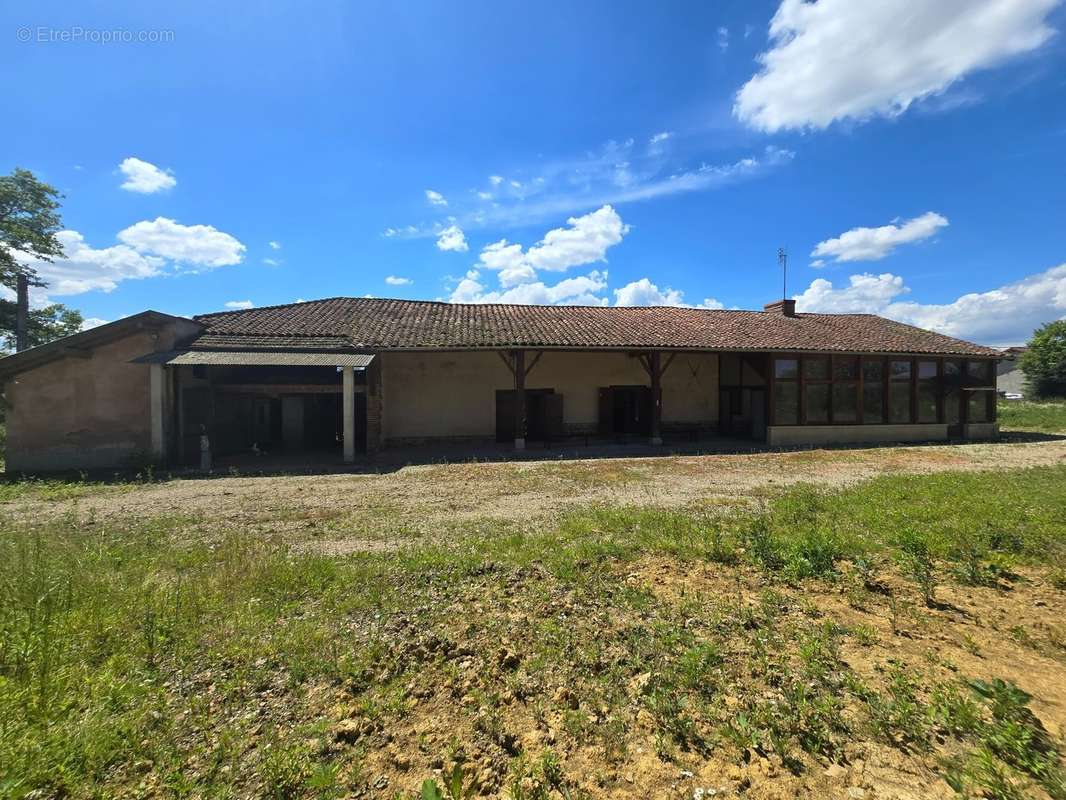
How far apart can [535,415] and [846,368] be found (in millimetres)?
10853

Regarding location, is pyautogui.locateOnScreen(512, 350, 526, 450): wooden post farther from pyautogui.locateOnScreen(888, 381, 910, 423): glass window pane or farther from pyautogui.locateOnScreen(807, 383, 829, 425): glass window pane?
pyautogui.locateOnScreen(888, 381, 910, 423): glass window pane

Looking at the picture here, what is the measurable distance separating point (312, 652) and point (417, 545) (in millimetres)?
2217

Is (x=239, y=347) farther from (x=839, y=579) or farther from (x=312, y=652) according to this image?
(x=839, y=579)

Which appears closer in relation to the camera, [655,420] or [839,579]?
[839,579]

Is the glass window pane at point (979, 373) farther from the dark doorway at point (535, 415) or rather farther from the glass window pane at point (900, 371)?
the dark doorway at point (535, 415)

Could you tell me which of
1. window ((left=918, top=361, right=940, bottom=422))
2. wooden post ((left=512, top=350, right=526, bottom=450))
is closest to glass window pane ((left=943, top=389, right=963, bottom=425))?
window ((left=918, top=361, right=940, bottom=422))

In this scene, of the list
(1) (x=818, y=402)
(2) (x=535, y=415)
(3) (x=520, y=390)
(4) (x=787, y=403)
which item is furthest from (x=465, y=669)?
(1) (x=818, y=402)

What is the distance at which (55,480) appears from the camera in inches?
368

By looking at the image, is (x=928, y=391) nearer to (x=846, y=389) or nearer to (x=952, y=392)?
(x=952, y=392)

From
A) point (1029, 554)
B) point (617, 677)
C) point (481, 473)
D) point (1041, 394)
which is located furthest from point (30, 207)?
point (1041, 394)

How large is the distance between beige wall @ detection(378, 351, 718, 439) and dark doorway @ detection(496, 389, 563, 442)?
0.75 ft

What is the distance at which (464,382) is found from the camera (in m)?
15.1

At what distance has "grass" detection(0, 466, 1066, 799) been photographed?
7.16 feet

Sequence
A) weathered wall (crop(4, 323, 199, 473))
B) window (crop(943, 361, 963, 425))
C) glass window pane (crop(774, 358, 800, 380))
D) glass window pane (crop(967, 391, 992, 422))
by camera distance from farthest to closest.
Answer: glass window pane (crop(967, 391, 992, 422)) → window (crop(943, 361, 963, 425)) → glass window pane (crop(774, 358, 800, 380)) → weathered wall (crop(4, 323, 199, 473))
